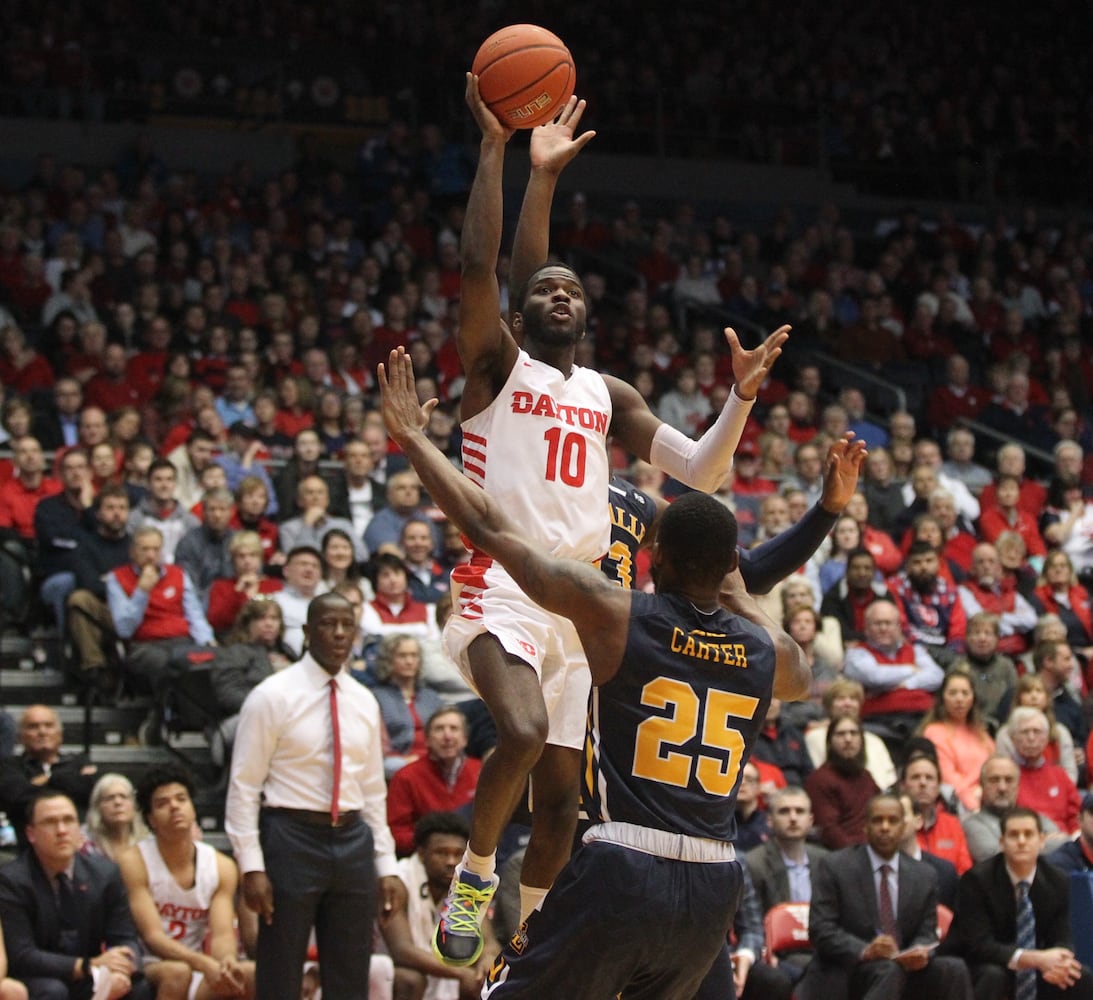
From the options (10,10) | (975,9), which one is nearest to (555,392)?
(10,10)

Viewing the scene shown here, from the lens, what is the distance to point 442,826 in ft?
29.0

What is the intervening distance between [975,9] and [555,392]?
69.4 ft

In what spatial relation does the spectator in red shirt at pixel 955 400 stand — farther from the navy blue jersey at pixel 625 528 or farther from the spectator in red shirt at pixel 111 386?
the navy blue jersey at pixel 625 528

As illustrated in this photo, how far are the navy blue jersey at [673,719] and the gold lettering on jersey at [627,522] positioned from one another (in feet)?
3.73

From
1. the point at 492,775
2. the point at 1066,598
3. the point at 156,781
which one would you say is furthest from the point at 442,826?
the point at 1066,598

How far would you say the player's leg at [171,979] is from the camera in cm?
827

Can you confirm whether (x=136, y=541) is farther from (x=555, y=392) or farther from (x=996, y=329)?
(x=996, y=329)

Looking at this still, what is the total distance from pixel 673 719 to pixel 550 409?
1278mm

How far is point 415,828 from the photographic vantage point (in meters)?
9.01

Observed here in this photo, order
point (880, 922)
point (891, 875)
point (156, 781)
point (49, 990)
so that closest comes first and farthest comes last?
point (49, 990)
point (156, 781)
point (880, 922)
point (891, 875)

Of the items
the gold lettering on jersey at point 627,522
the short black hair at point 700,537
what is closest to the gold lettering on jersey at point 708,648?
the short black hair at point 700,537

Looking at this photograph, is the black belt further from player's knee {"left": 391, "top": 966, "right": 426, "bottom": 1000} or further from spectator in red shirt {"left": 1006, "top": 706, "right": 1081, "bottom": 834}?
spectator in red shirt {"left": 1006, "top": 706, "right": 1081, "bottom": 834}

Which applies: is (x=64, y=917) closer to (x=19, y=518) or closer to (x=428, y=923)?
(x=428, y=923)

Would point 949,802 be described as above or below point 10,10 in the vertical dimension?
below
